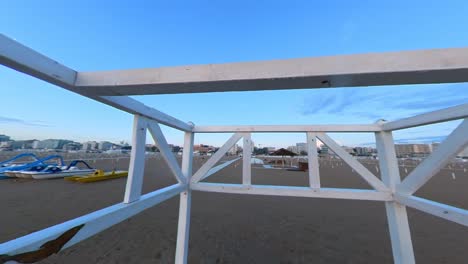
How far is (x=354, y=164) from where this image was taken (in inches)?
70.9

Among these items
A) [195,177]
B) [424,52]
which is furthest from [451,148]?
[195,177]

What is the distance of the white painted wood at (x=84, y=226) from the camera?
639 mm

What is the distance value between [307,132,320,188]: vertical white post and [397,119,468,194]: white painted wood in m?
0.75

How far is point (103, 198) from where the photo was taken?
584 cm

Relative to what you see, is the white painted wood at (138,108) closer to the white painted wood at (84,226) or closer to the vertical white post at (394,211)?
the white painted wood at (84,226)

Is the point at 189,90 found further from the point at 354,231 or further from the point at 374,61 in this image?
the point at 354,231

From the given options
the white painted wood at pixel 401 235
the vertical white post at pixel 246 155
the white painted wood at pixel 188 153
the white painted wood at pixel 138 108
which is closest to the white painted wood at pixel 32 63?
the white painted wood at pixel 138 108

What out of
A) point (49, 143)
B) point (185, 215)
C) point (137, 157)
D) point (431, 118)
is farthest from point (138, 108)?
point (49, 143)

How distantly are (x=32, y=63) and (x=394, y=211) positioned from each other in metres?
2.82

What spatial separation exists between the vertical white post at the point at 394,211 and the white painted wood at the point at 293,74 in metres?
1.25

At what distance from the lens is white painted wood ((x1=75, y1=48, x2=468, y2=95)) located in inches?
25.6

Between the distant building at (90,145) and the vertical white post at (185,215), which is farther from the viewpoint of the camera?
the distant building at (90,145)

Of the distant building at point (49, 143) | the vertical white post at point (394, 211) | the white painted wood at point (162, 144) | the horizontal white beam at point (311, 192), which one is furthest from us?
the distant building at point (49, 143)

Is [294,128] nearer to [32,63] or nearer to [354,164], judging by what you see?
→ [354,164]
